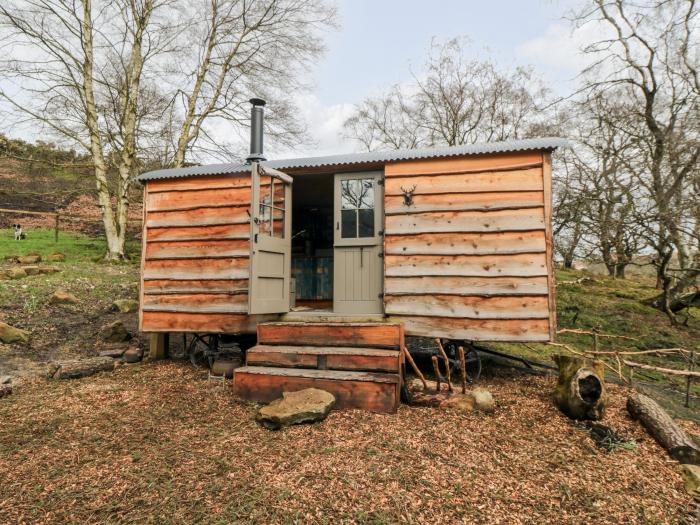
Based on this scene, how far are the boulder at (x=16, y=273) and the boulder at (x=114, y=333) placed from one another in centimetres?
470

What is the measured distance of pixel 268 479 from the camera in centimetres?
301

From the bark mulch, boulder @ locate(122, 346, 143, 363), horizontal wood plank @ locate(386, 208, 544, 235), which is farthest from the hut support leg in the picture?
horizontal wood plank @ locate(386, 208, 544, 235)

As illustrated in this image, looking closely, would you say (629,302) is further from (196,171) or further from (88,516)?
(88,516)

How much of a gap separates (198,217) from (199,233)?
277 mm

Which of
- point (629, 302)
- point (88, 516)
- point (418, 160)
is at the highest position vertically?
point (418, 160)

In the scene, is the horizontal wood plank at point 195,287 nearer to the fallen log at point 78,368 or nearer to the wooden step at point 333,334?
the wooden step at point 333,334

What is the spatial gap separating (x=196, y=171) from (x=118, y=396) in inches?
145

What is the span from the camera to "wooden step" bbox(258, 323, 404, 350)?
4930 millimetres

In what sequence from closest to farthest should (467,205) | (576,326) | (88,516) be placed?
(88,516), (467,205), (576,326)

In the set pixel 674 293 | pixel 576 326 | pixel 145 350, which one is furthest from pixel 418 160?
pixel 674 293

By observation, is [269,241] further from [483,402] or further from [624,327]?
[624,327]

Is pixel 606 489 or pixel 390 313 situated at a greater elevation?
pixel 390 313

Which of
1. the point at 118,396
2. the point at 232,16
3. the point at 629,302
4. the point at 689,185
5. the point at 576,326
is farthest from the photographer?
the point at 232,16

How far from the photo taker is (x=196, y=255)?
6.50 meters
